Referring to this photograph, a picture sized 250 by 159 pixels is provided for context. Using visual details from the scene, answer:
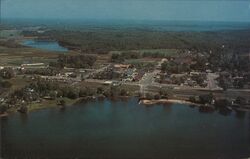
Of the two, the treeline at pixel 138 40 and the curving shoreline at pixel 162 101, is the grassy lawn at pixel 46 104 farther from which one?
the treeline at pixel 138 40

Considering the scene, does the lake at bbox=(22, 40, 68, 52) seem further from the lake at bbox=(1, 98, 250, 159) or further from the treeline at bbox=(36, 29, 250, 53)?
the lake at bbox=(1, 98, 250, 159)

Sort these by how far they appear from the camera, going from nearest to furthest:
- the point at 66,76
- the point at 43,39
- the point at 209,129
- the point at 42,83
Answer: the point at 209,129
the point at 42,83
the point at 66,76
the point at 43,39

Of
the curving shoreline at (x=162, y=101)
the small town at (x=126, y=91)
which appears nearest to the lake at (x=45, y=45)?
the small town at (x=126, y=91)

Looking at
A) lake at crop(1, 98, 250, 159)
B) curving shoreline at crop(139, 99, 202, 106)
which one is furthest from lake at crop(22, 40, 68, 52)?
curving shoreline at crop(139, 99, 202, 106)

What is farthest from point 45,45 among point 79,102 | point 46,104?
point 46,104

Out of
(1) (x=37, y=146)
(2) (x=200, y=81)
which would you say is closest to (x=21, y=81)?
(1) (x=37, y=146)

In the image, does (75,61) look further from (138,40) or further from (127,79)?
(138,40)

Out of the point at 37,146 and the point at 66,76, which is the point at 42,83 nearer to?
the point at 66,76
